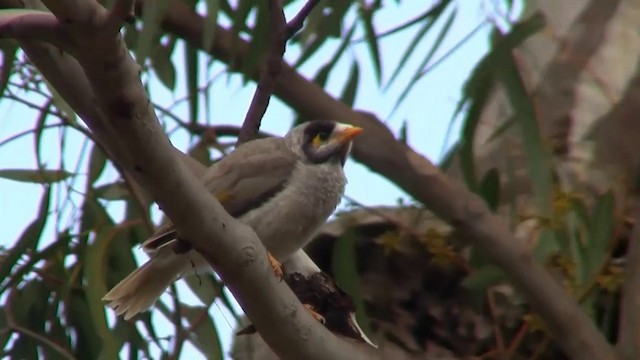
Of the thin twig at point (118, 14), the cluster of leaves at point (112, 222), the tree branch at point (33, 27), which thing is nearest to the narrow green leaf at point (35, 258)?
the cluster of leaves at point (112, 222)

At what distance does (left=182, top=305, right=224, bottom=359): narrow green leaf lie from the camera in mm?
2686

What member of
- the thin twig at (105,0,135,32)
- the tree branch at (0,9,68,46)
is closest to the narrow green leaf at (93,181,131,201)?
the tree branch at (0,9,68,46)

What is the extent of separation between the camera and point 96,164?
2.93 meters

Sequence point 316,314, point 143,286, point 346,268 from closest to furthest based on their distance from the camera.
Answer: point 316,314 < point 143,286 < point 346,268

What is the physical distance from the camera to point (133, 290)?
2361 millimetres

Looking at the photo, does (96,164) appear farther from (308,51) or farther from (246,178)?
(246,178)

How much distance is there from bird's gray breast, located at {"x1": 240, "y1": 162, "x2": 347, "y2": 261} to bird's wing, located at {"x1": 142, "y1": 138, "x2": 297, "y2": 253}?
0.02 m

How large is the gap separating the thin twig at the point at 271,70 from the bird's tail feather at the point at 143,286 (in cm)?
29

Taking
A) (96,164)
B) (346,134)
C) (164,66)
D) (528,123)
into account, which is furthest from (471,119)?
(96,164)

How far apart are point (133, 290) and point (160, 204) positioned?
74 cm

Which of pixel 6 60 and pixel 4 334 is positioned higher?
pixel 6 60

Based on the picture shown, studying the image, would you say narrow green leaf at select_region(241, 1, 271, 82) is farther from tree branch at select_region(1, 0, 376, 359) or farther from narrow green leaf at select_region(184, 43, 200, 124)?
tree branch at select_region(1, 0, 376, 359)

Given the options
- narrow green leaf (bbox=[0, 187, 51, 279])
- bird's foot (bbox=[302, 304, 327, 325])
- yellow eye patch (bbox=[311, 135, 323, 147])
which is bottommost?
bird's foot (bbox=[302, 304, 327, 325])

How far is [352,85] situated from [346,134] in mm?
341
